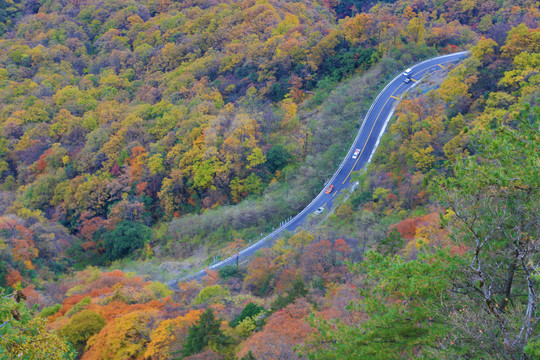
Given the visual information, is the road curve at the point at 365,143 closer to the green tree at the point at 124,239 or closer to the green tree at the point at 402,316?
the green tree at the point at 124,239

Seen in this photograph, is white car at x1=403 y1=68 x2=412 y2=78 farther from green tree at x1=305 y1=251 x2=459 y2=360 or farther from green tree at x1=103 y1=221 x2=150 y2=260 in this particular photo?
green tree at x1=305 y1=251 x2=459 y2=360

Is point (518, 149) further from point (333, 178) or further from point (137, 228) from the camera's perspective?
point (137, 228)

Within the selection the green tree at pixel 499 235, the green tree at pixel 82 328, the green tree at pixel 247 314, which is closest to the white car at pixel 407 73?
the green tree at pixel 247 314

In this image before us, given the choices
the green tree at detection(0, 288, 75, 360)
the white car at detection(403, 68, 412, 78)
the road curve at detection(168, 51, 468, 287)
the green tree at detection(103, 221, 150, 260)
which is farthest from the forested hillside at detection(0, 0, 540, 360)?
the white car at detection(403, 68, 412, 78)

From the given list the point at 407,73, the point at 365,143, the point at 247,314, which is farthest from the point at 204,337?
the point at 407,73

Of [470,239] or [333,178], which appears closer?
[470,239]

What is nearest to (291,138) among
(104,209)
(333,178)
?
(333,178)
